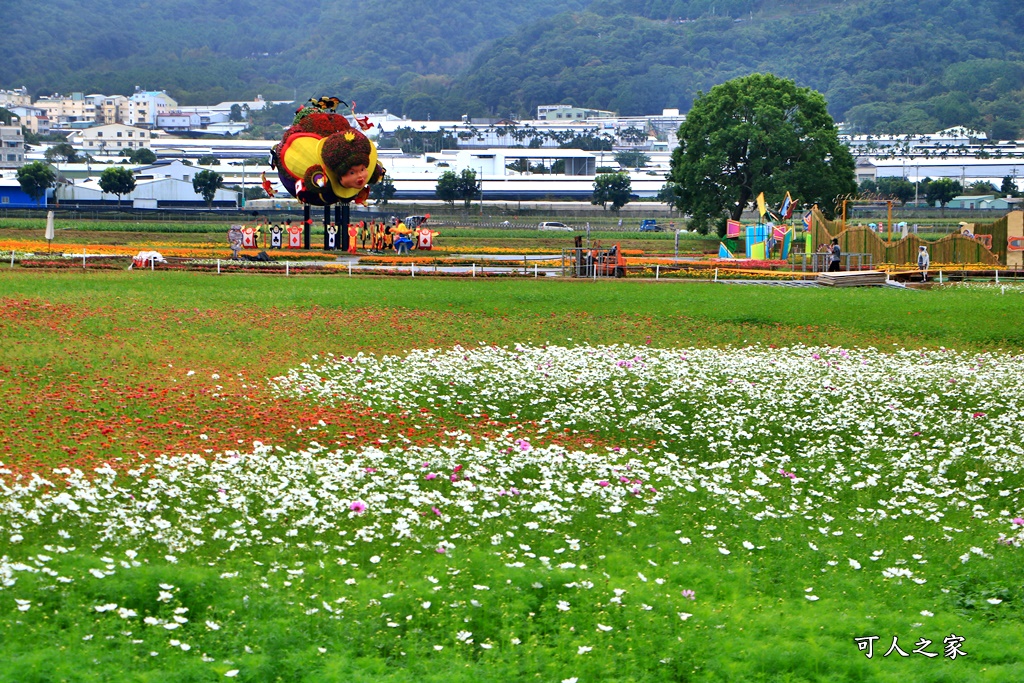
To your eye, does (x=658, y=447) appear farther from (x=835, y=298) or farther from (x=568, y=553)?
(x=835, y=298)

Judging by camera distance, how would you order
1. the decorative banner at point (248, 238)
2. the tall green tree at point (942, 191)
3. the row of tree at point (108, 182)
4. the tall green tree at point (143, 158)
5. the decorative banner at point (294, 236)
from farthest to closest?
the tall green tree at point (143, 158) → the tall green tree at point (942, 191) → the row of tree at point (108, 182) → the decorative banner at point (294, 236) → the decorative banner at point (248, 238)

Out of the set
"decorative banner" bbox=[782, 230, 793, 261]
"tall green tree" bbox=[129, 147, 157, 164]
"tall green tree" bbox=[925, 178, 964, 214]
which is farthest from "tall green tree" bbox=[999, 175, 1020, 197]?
"tall green tree" bbox=[129, 147, 157, 164]

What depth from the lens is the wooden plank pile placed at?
130ft

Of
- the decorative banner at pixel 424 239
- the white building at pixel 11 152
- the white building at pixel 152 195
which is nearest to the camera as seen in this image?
the decorative banner at pixel 424 239

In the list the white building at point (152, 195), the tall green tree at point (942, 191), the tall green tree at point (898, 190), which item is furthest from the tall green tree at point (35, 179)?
the tall green tree at point (942, 191)

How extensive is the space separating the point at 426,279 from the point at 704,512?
2562cm

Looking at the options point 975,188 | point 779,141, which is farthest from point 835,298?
point 975,188

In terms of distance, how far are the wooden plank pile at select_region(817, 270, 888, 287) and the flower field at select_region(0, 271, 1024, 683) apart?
12.6 meters

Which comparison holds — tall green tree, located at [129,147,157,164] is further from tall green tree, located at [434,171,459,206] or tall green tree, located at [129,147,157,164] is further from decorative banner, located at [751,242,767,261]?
decorative banner, located at [751,242,767,261]

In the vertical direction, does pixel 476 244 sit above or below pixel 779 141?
below

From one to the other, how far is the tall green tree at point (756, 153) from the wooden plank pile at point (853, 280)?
95.3 feet

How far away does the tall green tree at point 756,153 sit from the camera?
69.1 m

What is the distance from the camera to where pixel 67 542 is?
12.8 meters

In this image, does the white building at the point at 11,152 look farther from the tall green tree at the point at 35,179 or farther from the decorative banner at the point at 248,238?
the decorative banner at the point at 248,238
